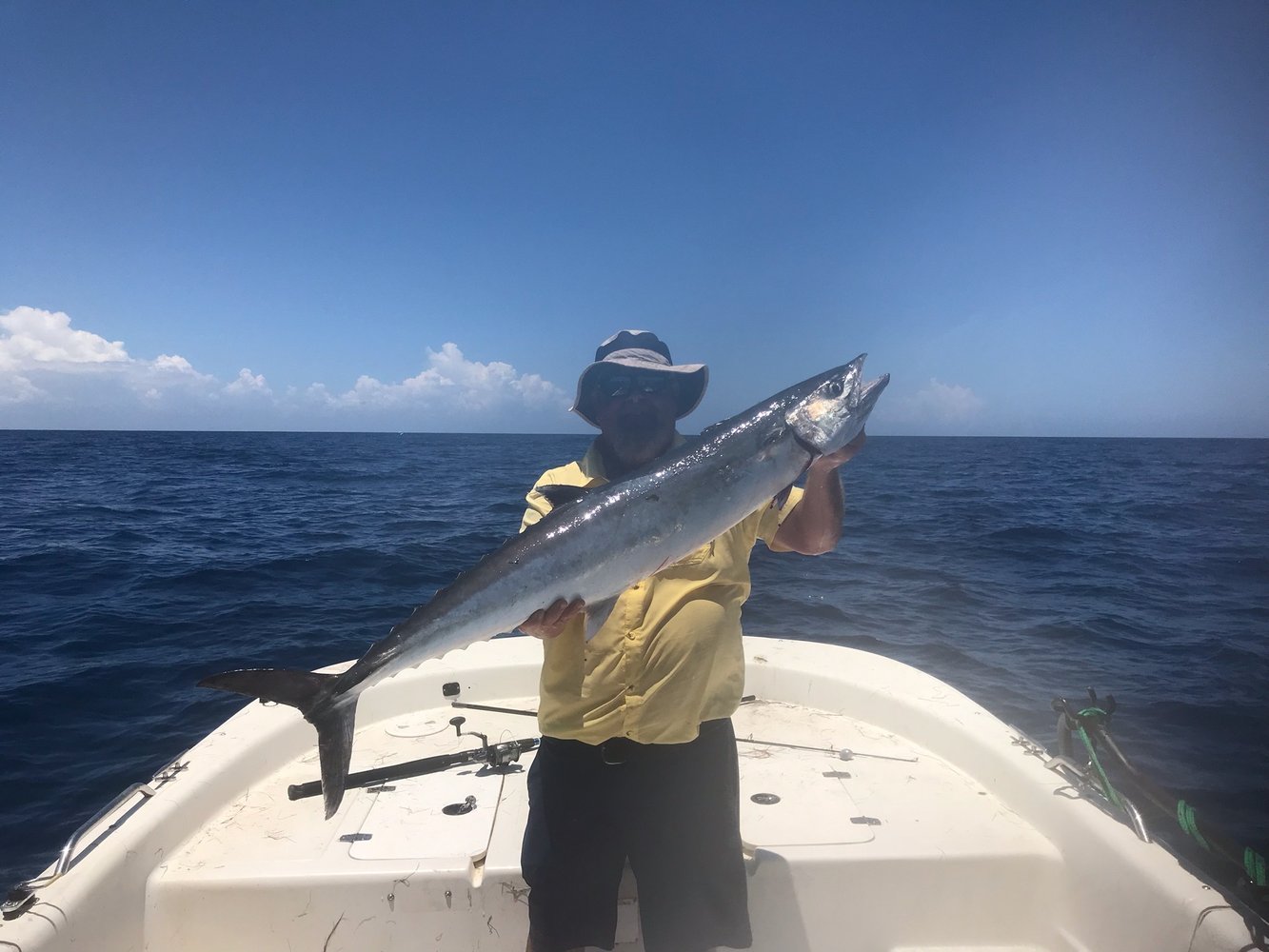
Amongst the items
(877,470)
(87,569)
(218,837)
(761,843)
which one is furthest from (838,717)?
(877,470)

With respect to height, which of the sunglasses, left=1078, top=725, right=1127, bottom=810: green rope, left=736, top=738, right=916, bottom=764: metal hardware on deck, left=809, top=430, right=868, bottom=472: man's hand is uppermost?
the sunglasses

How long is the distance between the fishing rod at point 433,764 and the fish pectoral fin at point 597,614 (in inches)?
66.6

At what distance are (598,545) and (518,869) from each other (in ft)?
6.37

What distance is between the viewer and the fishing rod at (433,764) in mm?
4453

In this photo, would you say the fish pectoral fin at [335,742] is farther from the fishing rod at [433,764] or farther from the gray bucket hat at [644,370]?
the gray bucket hat at [644,370]

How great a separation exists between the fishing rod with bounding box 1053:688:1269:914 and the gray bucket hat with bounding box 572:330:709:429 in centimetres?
307

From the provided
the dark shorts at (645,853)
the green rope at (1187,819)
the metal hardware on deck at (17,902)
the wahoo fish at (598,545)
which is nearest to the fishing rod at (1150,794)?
the green rope at (1187,819)

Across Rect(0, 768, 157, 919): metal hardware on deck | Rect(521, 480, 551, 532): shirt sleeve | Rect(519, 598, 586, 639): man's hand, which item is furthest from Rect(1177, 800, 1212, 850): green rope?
Rect(0, 768, 157, 919): metal hardware on deck

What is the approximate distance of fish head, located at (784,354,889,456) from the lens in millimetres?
3305

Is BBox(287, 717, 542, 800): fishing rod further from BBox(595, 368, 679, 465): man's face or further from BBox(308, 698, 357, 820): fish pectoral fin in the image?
BBox(595, 368, 679, 465): man's face

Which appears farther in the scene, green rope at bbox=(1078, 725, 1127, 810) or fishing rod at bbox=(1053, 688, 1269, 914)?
green rope at bbox=(1078, 725, 1127, 810)

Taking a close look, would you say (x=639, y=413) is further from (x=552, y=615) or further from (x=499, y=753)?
(x=499, y=753)

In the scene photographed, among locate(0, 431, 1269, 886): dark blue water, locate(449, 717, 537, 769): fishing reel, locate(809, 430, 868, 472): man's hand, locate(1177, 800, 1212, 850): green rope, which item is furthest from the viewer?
locate(0, 431, 1269, 886): dark blue water

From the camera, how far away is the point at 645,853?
317 centimetres
